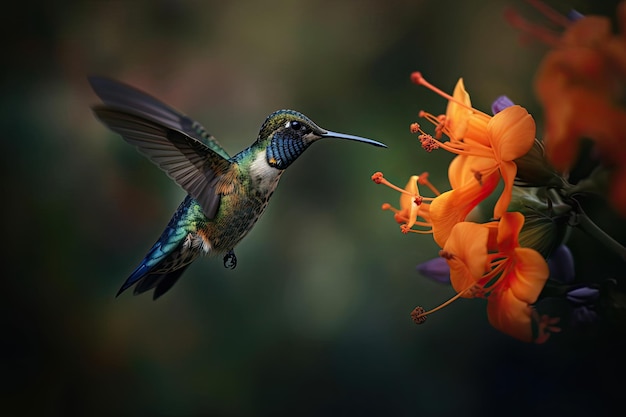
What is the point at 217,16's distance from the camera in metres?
2.43

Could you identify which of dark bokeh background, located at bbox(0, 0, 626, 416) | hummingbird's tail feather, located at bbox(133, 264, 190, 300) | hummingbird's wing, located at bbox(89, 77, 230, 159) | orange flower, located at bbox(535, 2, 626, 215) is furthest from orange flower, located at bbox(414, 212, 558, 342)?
dark bokeh background, located at bbox(0, 0, 626, 416)

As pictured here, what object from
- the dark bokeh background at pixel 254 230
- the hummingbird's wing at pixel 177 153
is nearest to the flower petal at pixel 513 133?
the hummingbird's wing at pixel 177 153

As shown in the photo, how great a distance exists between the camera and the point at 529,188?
0.95 meters

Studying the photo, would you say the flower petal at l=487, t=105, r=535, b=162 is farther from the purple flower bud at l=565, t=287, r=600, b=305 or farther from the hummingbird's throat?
the hummingbird's throat

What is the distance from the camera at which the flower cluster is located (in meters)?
0.63

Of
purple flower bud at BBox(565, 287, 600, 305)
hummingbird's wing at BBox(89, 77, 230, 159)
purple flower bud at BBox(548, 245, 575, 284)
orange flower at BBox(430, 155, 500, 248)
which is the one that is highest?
hummingbird's wing at BBox(89, 77, 230, 159)

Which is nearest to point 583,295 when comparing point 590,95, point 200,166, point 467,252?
point 467,252

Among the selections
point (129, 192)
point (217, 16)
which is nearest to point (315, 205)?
point (129, 192)

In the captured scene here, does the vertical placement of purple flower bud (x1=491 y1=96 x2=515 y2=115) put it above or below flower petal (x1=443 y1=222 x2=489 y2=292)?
above

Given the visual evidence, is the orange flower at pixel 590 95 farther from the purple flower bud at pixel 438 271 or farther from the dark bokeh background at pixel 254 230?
the dark bokeh background at pixel 254 230

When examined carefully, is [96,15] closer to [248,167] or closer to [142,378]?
[142,378]

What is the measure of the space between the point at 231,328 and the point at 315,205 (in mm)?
466

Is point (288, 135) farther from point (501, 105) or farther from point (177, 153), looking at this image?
point (501, 105)

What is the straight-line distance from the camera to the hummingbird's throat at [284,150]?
109cm
